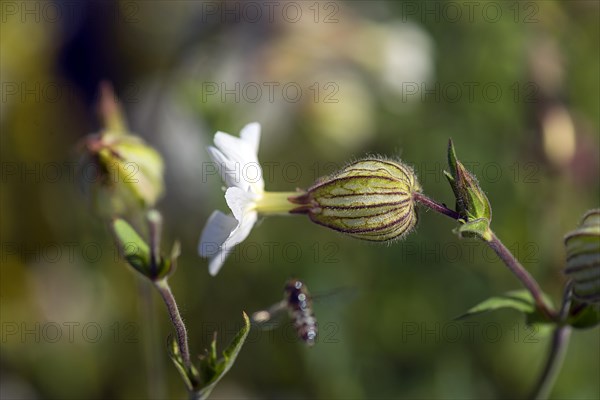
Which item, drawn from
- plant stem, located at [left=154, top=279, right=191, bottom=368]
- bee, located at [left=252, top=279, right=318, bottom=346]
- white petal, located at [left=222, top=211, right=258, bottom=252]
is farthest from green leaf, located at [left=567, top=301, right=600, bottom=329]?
plant stem, located at [left=154, top=279, right=191, bottom=368]

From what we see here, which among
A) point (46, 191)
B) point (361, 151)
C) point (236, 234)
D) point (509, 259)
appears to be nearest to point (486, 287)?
point (361, 151)

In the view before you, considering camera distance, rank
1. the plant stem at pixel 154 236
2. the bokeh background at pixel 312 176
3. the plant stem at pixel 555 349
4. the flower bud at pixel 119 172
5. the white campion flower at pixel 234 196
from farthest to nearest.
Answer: the bokeh background at pixel 312 176
the flower bud at pixel 119 172
the plant stem at pixel 555 349
the white campion flower at pixel 234 196
the plant stem at pixel 154 236

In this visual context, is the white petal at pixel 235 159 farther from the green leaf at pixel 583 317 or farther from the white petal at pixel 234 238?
the green leaf at pixel 583 317

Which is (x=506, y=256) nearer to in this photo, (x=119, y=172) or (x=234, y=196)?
(x=234, y=196)

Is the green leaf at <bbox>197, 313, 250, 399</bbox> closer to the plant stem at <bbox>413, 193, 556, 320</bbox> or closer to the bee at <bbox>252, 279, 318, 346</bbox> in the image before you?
the bee at <bbox>252, 279, 318, 346</bbox>

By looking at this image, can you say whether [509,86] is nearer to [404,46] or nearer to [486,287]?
[404,46]

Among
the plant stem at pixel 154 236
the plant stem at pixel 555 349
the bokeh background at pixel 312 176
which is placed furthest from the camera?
the bokeh background at pixel 312 176

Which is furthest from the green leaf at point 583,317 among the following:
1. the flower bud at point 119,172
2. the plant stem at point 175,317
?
the flower bud at point 119,172
